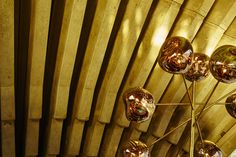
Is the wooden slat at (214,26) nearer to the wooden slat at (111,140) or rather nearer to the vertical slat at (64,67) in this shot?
the vertical slat at (64,67)

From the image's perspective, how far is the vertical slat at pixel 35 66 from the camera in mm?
3957

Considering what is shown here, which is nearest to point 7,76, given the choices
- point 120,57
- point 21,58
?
point 21,58

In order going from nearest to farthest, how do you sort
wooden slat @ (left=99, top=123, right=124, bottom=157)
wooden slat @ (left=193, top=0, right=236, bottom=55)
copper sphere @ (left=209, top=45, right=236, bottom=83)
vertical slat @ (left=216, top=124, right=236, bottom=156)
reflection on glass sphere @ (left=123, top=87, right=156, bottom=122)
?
copper sphere @ (left=209, top=45, right=236, bottom=83) → reflection on glass sphere @ (left=123, top=87, right=156, bottom=122) → wooden slat @ (left=193, top=0, right=236, bottom=55) → vertical slat @ (left=216, top=124, right=236, bottom=156) → wooden slat @ (left=99, top=123, right=124, bottom=157)

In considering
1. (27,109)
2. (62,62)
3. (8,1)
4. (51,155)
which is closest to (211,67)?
(62,62)

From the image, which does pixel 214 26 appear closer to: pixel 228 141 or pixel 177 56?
pixel 177 56

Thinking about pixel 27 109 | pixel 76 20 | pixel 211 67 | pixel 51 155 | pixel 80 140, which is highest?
pixel 211 67

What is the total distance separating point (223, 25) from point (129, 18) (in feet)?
4.19

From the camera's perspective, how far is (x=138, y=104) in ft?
11.7

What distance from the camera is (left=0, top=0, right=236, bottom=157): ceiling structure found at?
13.8 feet

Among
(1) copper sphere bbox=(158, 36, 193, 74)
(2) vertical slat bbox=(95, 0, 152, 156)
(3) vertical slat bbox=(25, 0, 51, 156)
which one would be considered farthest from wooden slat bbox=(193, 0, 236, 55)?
(3) vertical slat bbox=(25, 0, 51, 156)

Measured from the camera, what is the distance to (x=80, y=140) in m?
5.61

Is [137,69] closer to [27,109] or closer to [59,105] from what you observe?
[59,105]

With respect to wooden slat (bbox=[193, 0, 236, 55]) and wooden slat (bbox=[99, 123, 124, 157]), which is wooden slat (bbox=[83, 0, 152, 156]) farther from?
wooden slat (bbox=[193, 0, 236, 55])

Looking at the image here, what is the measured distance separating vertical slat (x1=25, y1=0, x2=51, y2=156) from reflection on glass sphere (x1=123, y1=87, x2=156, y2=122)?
136cm
